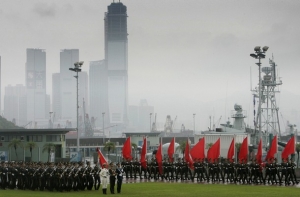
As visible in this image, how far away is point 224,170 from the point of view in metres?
41.7

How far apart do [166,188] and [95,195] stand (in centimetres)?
565

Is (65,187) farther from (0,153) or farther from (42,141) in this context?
(42,141)

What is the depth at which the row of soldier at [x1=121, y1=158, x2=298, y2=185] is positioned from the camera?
3912cm

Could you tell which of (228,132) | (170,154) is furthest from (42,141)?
(170,154)

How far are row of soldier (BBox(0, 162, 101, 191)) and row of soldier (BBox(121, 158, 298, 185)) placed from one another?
340 inches

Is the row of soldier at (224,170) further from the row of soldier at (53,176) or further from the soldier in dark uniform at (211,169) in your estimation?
the row of soldier at (53,176)

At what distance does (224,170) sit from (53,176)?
11.9 metres

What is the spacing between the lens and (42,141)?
7525 centimetres

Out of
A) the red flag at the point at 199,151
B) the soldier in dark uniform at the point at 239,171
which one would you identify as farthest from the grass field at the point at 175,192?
the red flag at the point at 199,151

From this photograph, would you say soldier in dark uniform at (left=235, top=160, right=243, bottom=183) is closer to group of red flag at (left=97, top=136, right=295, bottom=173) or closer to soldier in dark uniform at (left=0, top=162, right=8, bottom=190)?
group of red flag at (left=97, top=136, right=295, bottom=173)

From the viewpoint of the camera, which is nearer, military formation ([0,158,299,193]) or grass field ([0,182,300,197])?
grass field ([0,182,300,197])

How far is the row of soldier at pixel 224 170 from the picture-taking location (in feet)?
128

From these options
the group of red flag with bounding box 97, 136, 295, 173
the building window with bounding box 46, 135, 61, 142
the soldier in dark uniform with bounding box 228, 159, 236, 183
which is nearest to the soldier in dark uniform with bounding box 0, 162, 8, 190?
the group of red flag with bounding box 97, 136, 295, 173

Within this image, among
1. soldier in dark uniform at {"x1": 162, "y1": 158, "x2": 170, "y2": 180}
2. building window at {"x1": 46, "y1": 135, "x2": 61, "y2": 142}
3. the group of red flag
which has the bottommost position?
soldier in dark uniform at {"x1": 162, "y1": 158, "x2": 170, "y2": 180}
